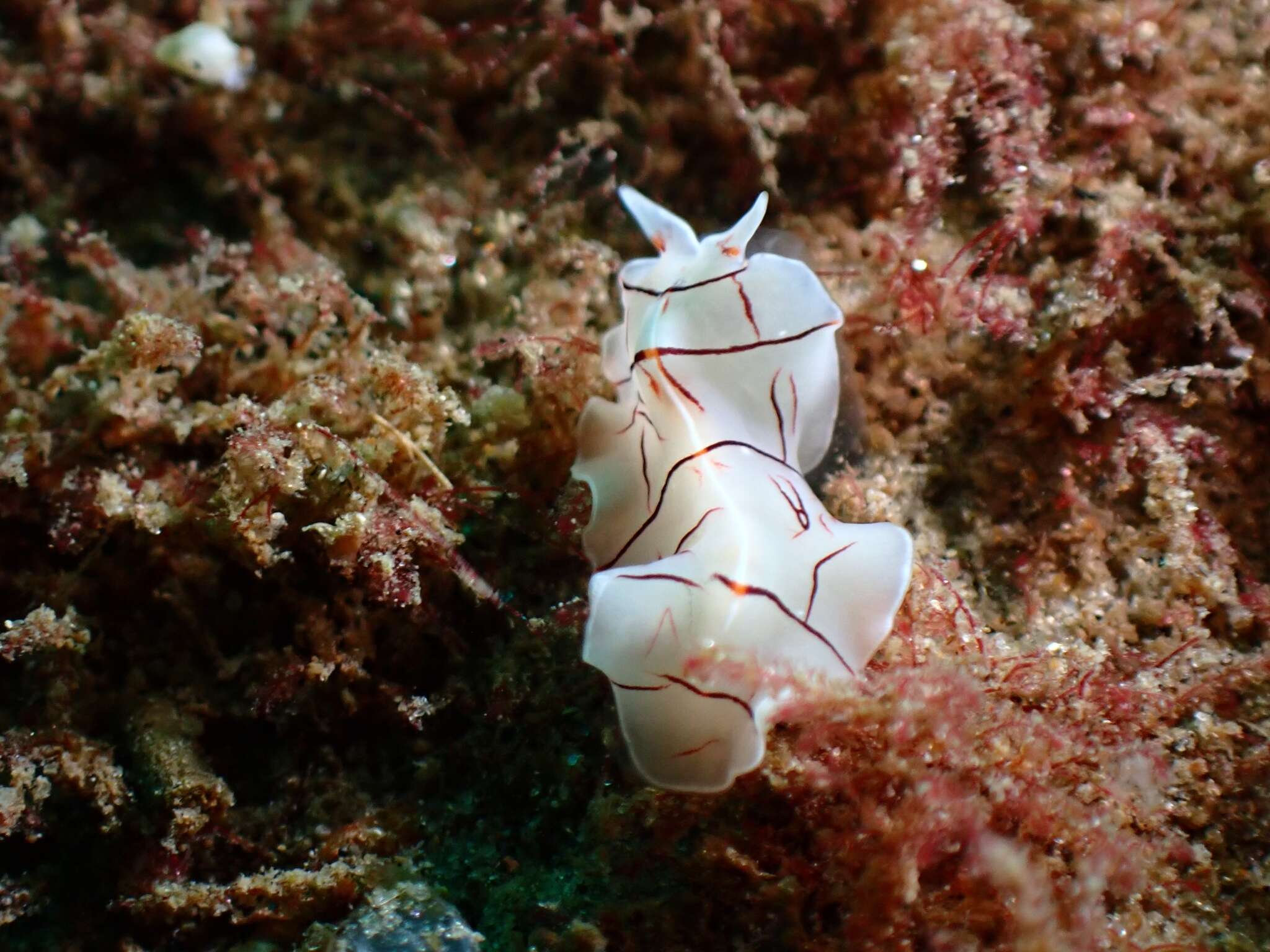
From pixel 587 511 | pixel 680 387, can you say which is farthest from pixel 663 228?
pixel 587 511

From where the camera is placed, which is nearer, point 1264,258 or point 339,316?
point 1264,258

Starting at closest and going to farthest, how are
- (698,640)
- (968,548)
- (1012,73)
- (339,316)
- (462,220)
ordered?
(698,640), (968,548), (1012,73), (339,316), (462,220)

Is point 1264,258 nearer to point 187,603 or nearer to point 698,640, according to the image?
point 698,640

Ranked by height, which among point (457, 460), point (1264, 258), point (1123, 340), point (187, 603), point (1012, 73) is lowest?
point (187, 603)

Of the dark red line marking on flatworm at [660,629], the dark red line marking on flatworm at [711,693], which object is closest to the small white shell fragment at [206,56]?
the dark red line marking on flatworm at [660,629]

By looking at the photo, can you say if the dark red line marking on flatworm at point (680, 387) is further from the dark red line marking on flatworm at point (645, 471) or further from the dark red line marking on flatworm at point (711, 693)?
the dark red line marking on flatworm at point (711, 693)

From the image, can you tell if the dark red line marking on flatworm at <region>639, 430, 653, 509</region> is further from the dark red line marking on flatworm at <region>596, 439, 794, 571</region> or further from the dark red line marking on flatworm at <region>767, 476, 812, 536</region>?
the dark red line marking on flatworm at <region>767, 476, 812, 536</region>

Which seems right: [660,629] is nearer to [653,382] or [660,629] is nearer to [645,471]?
[645,471]

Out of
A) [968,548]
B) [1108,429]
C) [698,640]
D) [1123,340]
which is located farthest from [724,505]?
[1123,340]
